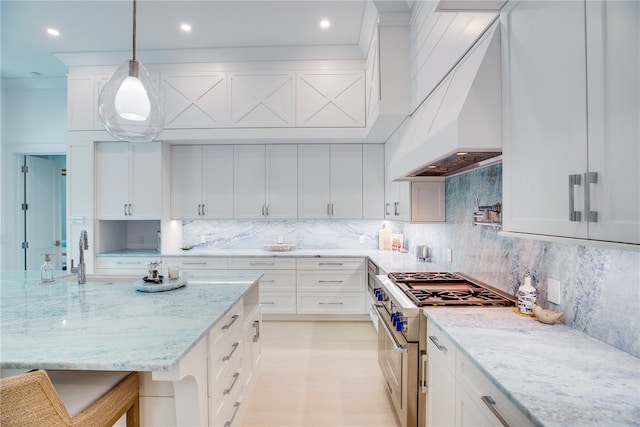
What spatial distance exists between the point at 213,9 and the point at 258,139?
149 cm

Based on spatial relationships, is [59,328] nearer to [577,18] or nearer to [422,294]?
[422,294]

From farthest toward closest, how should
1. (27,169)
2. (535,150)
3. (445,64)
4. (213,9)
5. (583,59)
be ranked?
1. (27,169)
2. (213,9)
3. (445,64)
4. (535,150)
5. (583,59)

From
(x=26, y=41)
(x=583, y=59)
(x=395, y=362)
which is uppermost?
(x=26, y=41)

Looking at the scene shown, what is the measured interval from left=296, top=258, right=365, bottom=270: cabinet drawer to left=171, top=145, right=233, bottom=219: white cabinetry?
4.09 feet

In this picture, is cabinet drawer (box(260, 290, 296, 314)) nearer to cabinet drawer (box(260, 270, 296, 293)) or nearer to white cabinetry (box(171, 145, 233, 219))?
cabinet drawer (box(260, 270, 296, 293))

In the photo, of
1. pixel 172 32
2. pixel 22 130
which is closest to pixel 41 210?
pixel 22 130

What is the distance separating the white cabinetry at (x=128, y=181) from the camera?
13.5ft

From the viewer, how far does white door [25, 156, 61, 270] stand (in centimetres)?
484

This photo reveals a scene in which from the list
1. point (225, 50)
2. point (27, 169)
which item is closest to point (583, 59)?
point (225, 50)

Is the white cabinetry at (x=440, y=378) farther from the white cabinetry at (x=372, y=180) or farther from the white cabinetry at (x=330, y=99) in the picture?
the white cabinetry at (x=330, y=99)

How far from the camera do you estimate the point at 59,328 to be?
4.62ft

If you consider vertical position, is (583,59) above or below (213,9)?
below

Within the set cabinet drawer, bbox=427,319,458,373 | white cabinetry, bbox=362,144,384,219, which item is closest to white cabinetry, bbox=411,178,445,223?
white cabinetry, bbox=362,144,384,219

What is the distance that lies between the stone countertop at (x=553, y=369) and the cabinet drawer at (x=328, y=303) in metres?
2.54
